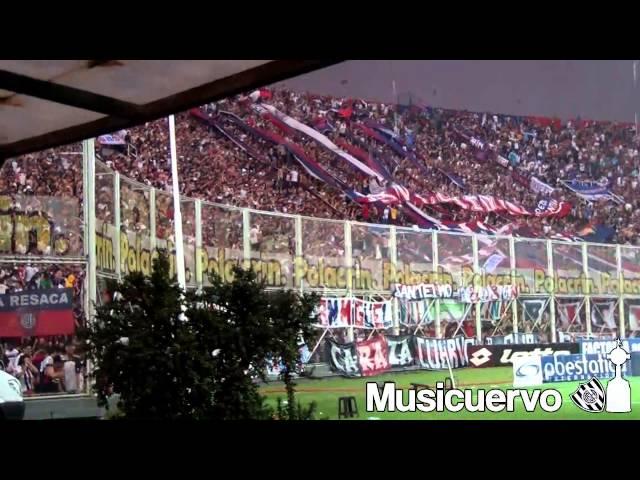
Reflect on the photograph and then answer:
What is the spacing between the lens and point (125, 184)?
6.45 metres

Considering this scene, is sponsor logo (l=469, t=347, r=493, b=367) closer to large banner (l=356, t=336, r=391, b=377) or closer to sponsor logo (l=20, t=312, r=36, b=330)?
large banner (l=356, t=336, r=391, b=377)

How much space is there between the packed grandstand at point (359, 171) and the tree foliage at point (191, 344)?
103cm

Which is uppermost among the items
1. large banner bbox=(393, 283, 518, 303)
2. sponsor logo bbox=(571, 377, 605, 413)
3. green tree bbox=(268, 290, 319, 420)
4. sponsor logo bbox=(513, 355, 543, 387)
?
large banner bbox=(393, 283, 518, 303)

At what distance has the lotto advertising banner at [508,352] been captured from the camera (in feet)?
20.6

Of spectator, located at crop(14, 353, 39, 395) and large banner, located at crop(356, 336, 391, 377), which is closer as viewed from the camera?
spectator, located at crop(14, 353, 39, 395)

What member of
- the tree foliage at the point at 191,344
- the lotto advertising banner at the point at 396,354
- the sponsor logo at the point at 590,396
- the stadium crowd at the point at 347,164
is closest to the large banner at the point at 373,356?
the lotto advertising banner at the point at 396,354

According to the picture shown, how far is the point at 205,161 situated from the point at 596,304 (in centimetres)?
322

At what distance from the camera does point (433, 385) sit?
6.04 m

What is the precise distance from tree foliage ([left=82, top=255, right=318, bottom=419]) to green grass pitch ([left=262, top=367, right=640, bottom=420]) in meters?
0.35

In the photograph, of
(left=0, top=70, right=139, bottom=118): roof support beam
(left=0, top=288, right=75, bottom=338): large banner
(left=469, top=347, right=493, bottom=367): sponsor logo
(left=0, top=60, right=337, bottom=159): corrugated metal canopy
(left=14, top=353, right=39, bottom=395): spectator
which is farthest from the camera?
(left=469, top=347, right=493, bottom=367): sponsor logo

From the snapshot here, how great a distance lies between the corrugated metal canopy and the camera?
4555mm

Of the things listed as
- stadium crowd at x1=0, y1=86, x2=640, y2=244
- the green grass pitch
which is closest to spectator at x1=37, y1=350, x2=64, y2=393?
stadium crowd at x1=0, y1=86, x2=640, y2=244

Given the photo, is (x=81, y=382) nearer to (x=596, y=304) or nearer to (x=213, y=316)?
(x=213, y=316)
